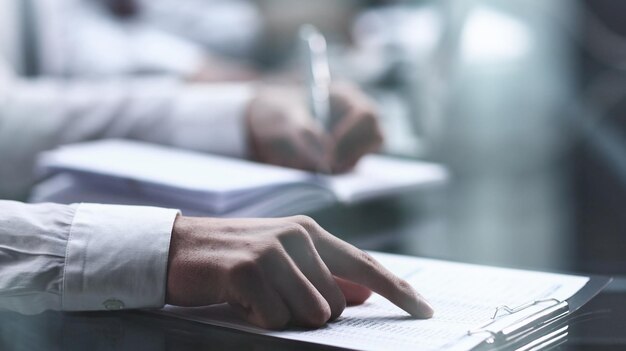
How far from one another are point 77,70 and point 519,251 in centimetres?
122

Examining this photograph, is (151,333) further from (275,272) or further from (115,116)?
(115,116)

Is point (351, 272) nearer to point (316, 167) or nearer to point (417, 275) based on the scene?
point (417, 275)

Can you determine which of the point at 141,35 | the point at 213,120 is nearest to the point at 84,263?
the point at 213,120

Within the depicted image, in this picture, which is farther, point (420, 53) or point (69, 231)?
point (420, 53)

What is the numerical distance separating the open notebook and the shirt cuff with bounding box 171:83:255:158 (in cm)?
12

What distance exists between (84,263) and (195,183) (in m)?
0.16

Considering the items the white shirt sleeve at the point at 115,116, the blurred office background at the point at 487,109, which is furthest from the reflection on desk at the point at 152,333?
the white shirt sleeve at the point at 115,116

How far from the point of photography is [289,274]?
1.30ft

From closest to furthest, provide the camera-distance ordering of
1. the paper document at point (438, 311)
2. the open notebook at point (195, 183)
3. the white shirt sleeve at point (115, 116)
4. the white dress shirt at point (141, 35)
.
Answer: the paper document at point (438, 311) → the open notebook at point (195, 183) → the white shirt sleeve at point (115, 116) → the white dress shirt at point (141, 35)

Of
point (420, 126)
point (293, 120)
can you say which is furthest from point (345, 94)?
point (420, 126)

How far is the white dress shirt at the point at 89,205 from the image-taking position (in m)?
0.43

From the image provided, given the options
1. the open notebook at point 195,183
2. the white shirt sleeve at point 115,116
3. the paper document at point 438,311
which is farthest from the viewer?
the white shirt sleeve at point 115,116

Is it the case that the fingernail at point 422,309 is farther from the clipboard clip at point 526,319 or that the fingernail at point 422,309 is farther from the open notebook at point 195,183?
the open notebook at point 195,183

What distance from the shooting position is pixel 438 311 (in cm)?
42
